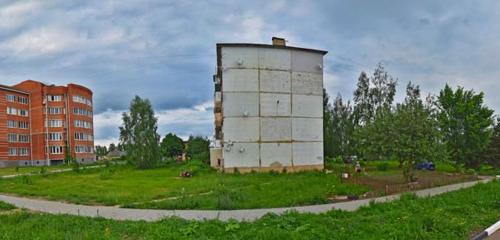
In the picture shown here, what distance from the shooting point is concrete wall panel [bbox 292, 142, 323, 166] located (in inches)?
1531

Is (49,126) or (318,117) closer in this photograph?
(318,117)

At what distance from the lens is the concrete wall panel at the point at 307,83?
39438 mm

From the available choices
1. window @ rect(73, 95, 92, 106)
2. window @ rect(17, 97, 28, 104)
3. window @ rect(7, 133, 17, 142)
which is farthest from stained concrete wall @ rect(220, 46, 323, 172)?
window @ rect(17, 97, 28, 104)

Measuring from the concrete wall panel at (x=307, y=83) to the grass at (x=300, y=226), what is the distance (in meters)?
26.1

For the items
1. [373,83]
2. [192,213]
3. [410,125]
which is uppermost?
[373,83]

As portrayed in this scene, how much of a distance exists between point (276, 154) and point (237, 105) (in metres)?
5.92

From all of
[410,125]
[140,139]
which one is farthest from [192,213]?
[140,139]

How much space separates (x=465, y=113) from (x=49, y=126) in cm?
6837

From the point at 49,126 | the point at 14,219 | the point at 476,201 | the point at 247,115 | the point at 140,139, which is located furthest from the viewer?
the point at 49,126

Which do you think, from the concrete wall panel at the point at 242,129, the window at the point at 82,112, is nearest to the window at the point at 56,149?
the window at the point at 82,112

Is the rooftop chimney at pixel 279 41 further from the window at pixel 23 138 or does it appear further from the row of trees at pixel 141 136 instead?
the window at pixel 23 138

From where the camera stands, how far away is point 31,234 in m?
10.9

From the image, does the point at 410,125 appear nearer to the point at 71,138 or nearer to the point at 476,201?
the point at 476,201

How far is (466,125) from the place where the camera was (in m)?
39.3
